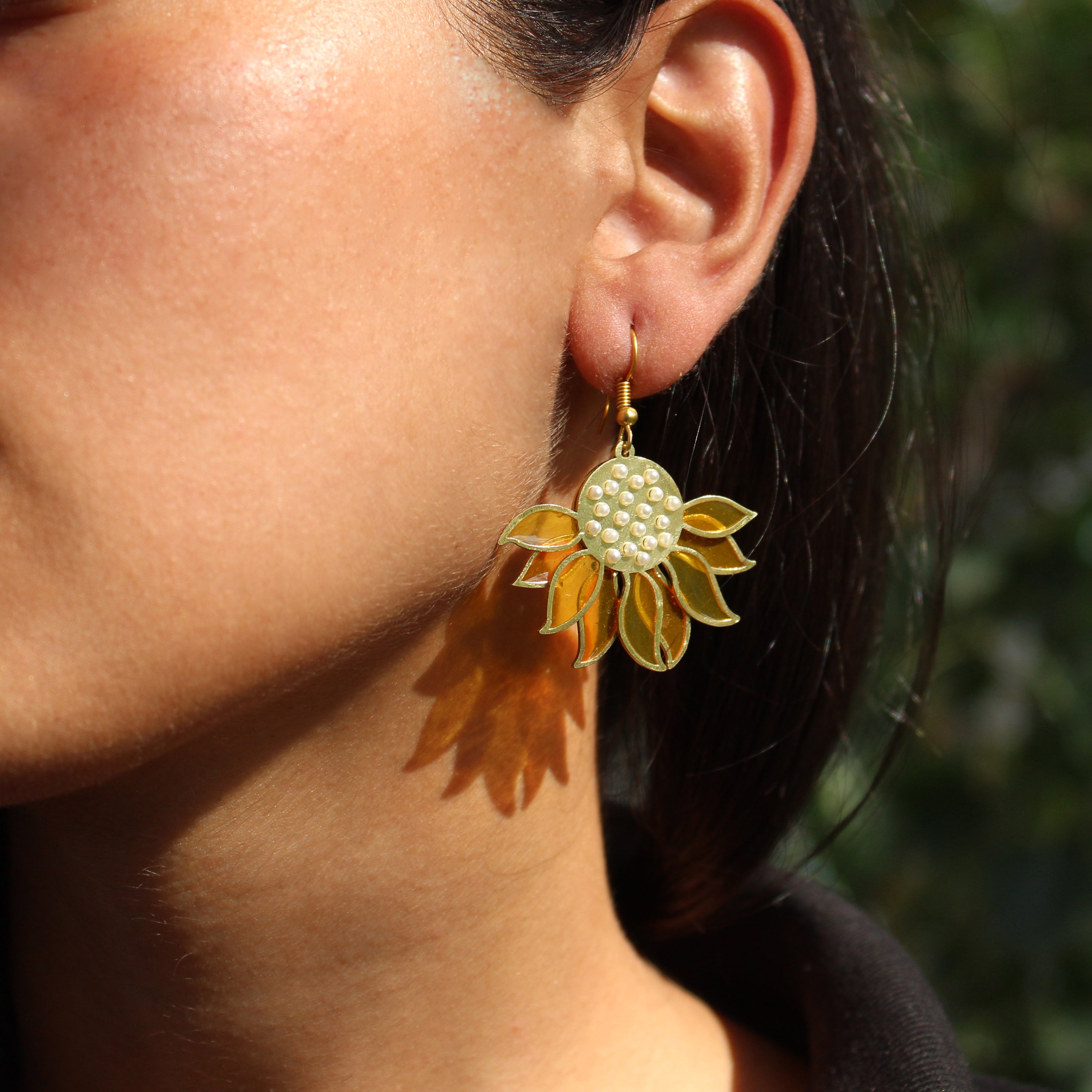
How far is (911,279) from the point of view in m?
1.78

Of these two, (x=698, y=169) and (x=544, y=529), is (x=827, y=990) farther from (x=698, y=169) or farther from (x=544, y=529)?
(x=698, y=169)

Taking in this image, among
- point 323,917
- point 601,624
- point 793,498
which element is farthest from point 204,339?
point 793,498

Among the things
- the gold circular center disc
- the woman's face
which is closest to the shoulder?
the gold circular center disc

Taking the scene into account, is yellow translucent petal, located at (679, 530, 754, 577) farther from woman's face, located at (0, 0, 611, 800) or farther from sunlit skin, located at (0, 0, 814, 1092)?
woman's face, located at (0, 0, 611, 800)

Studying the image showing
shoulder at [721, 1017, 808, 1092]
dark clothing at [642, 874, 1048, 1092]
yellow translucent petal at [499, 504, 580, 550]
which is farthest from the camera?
shoulder at [721, 1017, 808, 1092]

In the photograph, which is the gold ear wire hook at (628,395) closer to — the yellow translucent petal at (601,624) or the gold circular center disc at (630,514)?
the gold circular center disc at (630,514)

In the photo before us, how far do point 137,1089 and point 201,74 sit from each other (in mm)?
1063

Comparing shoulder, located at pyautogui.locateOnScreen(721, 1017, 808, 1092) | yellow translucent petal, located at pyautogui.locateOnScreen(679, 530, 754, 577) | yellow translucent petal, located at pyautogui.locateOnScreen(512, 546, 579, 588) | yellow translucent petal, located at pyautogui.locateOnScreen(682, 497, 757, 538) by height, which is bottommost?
shoulder, located at pyautogui.locateOnScreen(721, 1017, 808, 1092)

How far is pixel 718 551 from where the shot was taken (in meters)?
1.29

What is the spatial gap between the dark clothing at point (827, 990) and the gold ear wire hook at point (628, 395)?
0.77 m

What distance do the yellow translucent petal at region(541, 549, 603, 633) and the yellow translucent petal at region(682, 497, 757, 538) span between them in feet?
0.39

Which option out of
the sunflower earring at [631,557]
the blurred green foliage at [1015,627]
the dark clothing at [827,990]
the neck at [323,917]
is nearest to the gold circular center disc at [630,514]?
the sunflower earring at [631,557]

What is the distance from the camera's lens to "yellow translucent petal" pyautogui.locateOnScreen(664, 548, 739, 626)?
129 cm

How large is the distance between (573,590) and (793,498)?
16.7 inches
